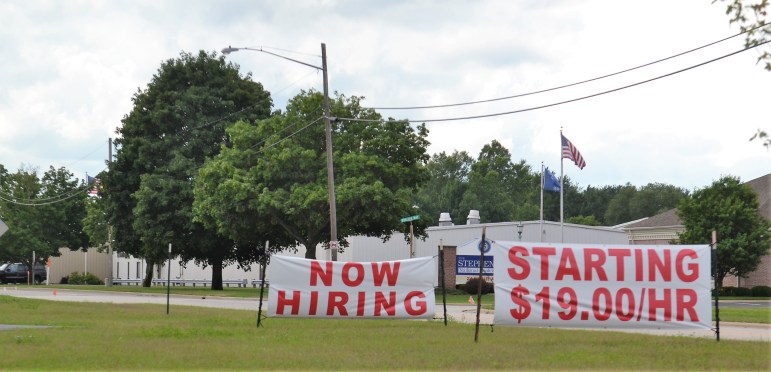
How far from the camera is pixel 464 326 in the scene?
21875 mm

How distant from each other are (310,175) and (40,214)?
140 ft

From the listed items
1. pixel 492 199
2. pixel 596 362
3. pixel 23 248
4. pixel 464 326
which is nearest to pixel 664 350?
pixel 596 362

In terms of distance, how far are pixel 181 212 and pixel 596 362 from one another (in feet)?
145

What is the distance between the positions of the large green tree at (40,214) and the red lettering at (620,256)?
7151cm

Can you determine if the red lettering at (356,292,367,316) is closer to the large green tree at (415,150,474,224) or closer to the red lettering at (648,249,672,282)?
the red lettering at (648,249,672,282)

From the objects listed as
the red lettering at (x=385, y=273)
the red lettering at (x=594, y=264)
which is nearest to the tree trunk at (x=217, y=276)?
the red lettering at (x=385, y=273)

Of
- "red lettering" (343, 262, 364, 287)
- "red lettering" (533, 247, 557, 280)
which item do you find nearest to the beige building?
"red lettering" (343, 262, 364, 287)

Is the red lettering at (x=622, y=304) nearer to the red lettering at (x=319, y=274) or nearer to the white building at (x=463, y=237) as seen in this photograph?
the red lettering at (x=319, y=274)

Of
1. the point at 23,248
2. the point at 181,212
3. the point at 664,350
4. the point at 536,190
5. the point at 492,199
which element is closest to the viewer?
the point at 664,350

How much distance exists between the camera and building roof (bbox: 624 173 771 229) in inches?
2357

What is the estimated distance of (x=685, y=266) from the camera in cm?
1795

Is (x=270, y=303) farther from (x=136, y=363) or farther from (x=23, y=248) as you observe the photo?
(x=23, y=248)

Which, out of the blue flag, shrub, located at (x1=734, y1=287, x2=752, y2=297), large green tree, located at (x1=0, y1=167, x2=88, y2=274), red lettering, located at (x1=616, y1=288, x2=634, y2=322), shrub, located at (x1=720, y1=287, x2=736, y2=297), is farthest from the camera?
large green tree, located at (x1=0, y1=167, x2=88, y2=274)

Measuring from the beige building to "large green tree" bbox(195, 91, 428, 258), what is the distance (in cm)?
A: 1793
